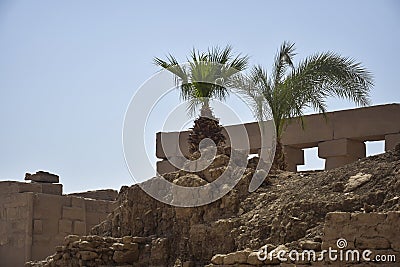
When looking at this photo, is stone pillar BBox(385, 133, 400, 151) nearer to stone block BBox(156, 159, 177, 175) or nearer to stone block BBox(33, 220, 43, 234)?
stone block BBox(156, 159, 177, 175)

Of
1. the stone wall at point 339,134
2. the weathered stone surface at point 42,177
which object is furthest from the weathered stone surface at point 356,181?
the weathered stone surface at point 42,177

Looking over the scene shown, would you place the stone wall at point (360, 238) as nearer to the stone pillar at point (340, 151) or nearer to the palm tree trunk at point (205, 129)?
the palm tree trunk at point (205, 129)

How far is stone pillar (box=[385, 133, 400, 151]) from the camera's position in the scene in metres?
16.5

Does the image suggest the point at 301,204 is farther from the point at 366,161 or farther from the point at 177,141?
the point at 177,141

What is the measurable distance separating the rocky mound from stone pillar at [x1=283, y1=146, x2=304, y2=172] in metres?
5.42

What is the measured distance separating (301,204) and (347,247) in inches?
83.0

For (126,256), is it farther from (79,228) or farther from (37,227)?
(79,228)

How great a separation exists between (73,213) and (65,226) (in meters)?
0.37

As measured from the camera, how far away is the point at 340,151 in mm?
17297

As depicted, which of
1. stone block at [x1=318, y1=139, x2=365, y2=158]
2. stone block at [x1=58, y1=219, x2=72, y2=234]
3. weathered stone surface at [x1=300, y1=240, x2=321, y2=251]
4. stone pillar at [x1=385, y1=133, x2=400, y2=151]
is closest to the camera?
weathered stone surface at [x1=300, y1=240, x2=321, y2=251]

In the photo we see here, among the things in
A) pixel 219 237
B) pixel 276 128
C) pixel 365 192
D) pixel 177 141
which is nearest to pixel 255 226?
pixel 219 237

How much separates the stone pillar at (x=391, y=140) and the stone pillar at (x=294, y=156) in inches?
94.8

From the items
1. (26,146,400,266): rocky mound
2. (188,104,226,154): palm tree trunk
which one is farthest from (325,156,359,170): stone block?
(26,146,400,266): rocky mound

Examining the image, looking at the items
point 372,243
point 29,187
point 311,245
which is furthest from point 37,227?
point 372,243
